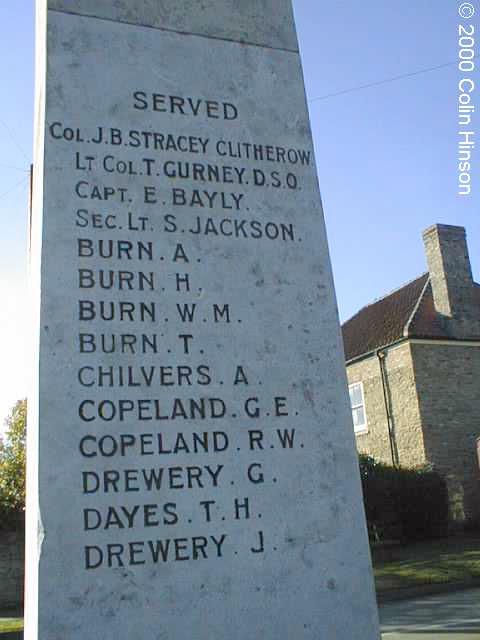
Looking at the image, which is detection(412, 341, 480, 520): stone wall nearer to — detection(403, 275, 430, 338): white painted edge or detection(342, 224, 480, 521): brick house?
detection(342, 224, 480, 521): brick house

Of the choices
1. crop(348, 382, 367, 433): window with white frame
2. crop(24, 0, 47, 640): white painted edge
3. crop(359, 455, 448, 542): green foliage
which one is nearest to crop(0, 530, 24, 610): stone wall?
crop(359, 455, 448, 542): green foliage

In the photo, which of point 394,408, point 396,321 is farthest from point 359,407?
point 396,321

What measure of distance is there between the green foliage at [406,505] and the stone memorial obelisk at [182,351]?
16973mm

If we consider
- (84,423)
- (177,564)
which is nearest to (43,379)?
(84,423)

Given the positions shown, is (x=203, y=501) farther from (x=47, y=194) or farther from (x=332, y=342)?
(x=47, y=194)

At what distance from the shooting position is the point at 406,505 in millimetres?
20281

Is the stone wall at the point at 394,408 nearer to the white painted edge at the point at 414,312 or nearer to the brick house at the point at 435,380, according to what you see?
the brick house at the point at 435,380

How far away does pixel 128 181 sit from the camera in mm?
4094

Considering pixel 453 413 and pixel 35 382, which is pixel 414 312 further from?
pixel 35 382

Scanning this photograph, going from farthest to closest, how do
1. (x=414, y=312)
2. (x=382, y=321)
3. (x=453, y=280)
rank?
(x=382, y=321), (x=414, y=312), (x=453, y=280)

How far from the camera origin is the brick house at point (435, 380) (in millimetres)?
21922

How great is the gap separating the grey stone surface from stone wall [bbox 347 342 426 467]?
18.6m

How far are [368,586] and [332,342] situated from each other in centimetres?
135

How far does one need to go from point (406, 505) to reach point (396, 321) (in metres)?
6.93
